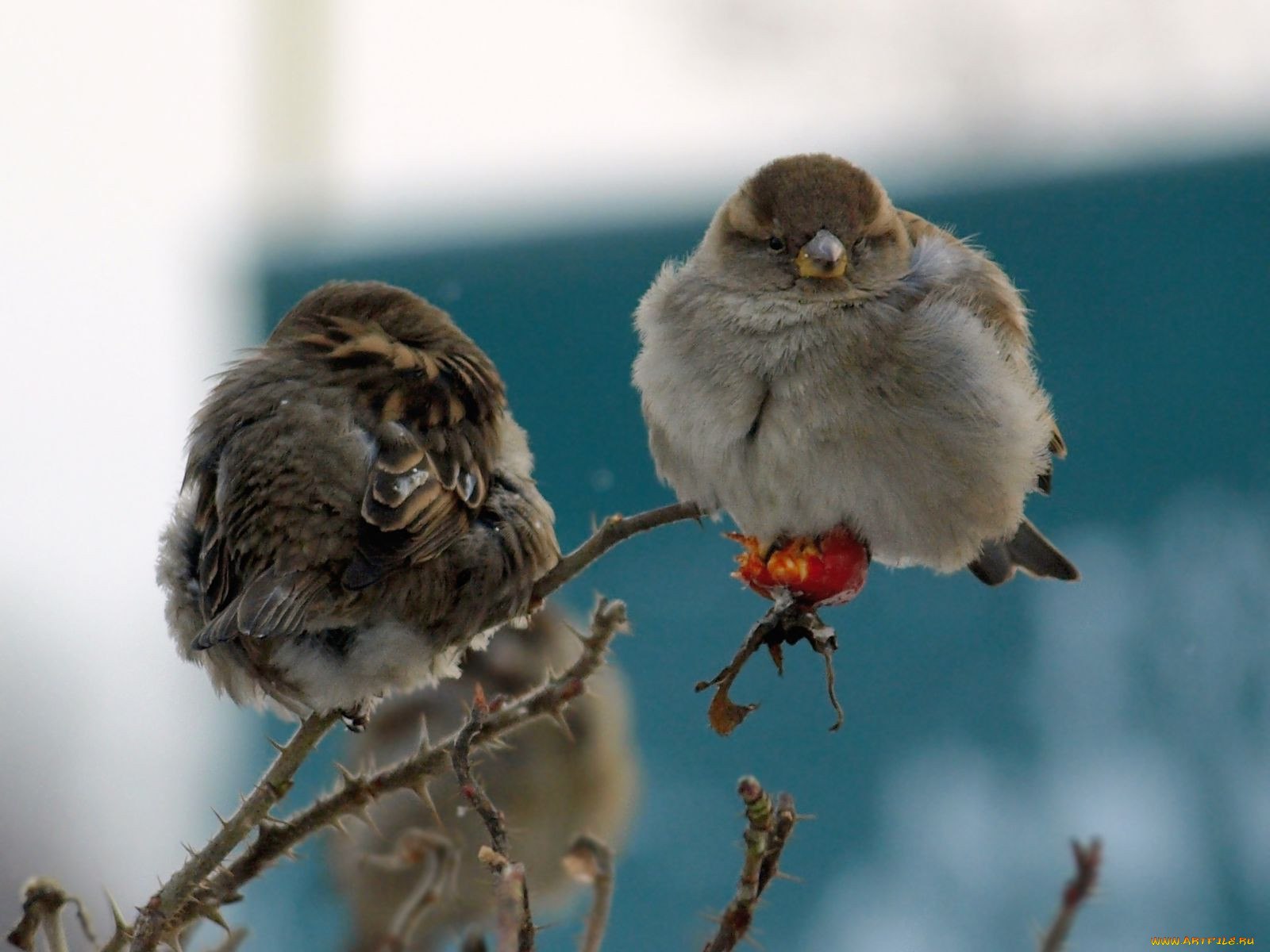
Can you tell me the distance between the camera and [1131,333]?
159 inches

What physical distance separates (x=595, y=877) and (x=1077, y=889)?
630 millimetres

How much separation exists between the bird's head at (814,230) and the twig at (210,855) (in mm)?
995

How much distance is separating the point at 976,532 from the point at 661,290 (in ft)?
2.00

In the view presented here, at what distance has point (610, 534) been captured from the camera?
1.62m

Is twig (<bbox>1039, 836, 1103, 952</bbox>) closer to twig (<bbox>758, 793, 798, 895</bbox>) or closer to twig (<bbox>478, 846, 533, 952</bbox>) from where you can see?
twig (<bbox>758, 793, 798, 895</bbox>)

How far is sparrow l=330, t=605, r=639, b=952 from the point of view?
2.65 meters

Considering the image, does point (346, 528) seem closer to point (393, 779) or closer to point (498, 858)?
point (393, 779)

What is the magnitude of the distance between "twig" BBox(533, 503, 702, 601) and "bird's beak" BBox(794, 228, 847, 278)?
0.54 m

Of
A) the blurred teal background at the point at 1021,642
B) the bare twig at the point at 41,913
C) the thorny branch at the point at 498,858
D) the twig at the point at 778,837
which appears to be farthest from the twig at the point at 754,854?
the blurred teal background at the point at 1021,642

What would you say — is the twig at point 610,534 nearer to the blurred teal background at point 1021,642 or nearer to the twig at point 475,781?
the twig at point 475,781

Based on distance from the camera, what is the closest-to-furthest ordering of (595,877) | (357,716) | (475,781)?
1. (475,781)
2. (595,877)
3. (357,716)

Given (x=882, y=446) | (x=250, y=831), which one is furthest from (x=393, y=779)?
(x=882, y=446)

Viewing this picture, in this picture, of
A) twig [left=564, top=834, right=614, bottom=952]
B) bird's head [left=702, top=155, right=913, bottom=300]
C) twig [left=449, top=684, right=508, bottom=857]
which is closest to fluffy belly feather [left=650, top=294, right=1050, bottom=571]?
bird's head [left=702, top=155, right=913, bottom=300]

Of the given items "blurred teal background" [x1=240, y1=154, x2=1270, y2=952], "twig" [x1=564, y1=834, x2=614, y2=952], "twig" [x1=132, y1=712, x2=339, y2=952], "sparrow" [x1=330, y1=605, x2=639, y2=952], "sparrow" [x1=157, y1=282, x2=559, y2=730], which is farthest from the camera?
"blurred teal background" [x1=240, y1=154, x2=1270, y2=952]
